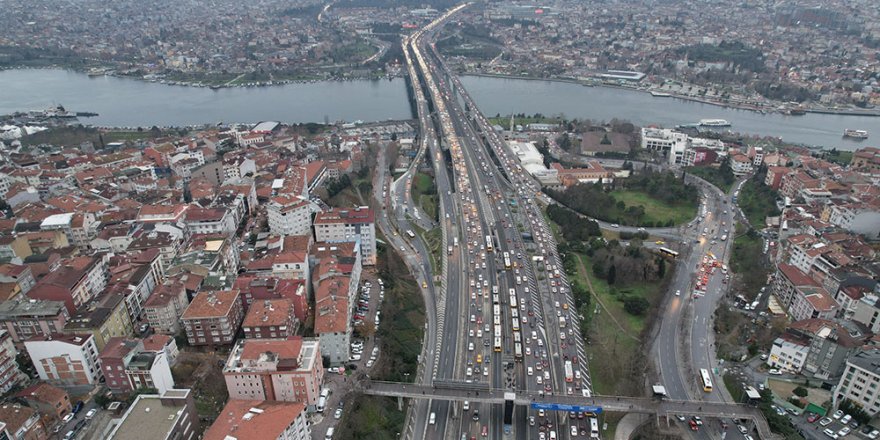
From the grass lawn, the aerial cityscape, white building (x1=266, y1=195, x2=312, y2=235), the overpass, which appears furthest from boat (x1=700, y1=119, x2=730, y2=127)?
the overpass

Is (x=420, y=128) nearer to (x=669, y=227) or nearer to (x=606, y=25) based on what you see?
(x=669, y=227)

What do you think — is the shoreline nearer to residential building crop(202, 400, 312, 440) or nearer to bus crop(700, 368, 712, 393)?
bus crop(700, 368, 712, 393)

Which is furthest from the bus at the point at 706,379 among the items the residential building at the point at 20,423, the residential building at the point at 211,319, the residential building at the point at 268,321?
the residential building at the point at 20,423

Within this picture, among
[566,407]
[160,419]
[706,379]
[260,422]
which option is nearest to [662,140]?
[706,379]

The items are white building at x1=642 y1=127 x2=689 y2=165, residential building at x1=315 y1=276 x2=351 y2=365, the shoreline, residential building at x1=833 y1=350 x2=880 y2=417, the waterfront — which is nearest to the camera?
residential building at x1=833 y1=350 x2=880 y2=417

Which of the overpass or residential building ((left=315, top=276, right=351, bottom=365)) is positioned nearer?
the overpass

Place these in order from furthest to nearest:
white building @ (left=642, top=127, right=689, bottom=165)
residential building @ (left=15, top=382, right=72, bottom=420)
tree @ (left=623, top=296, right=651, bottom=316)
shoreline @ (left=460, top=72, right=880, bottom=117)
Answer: shoreline @ (left=460, top=72, right=880, bottom=117) → white building @ (left=642, top=127, right=689, bottom=165) → tree @ (left=623, top=296, right=651, bottom=316) → residential building @ (left=15, top=382, right=72, bottom=420)

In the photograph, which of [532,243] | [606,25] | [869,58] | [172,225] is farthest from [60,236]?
[606,25]
